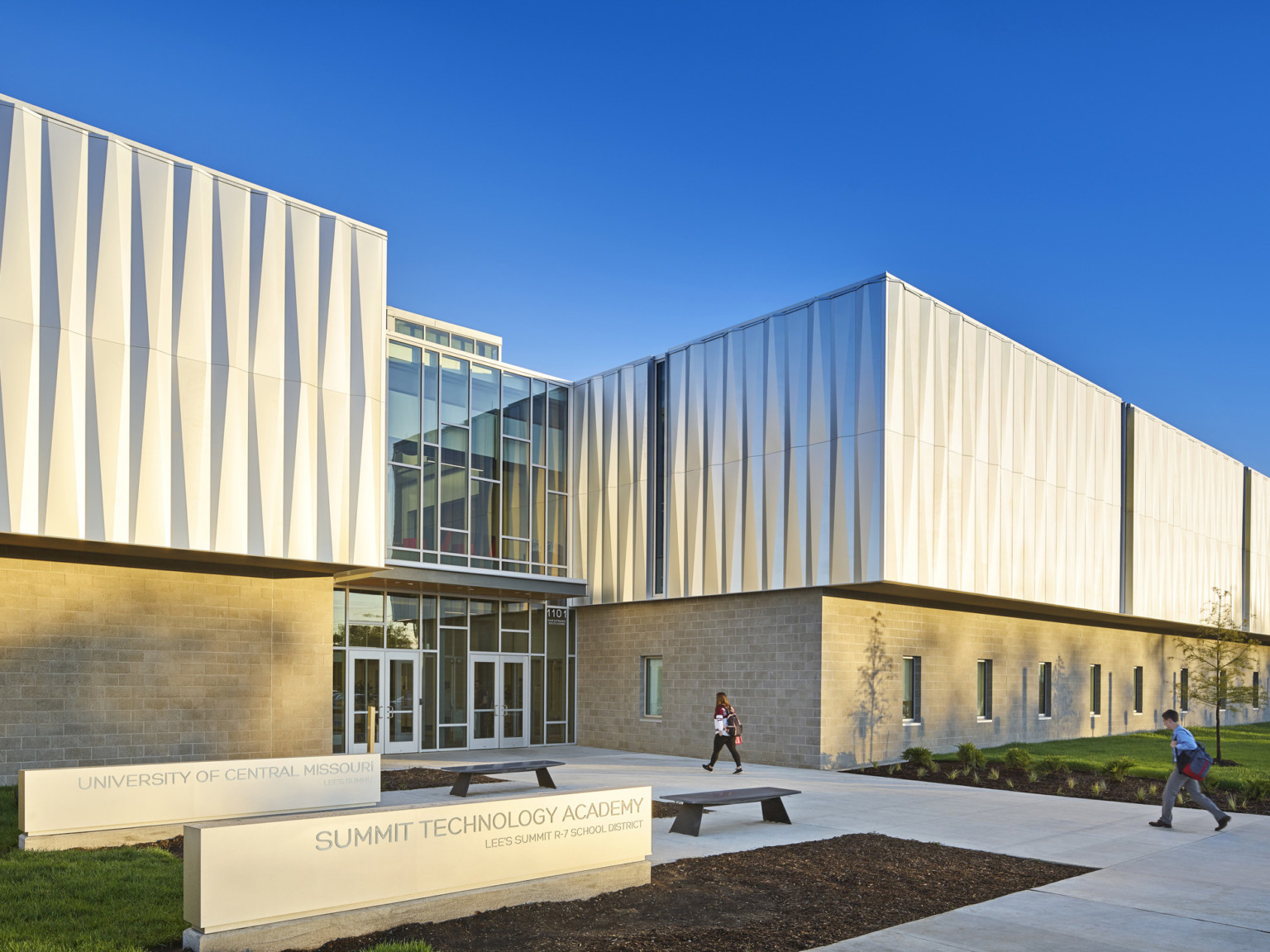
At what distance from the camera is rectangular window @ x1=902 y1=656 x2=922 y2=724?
77.8ft

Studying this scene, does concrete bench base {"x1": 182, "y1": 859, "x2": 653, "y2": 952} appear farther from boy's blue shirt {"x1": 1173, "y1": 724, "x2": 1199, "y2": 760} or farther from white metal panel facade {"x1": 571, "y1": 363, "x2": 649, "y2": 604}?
white metal panel facade {"x1": 571, "y1": 363, "x2": 649, "y2": 604}

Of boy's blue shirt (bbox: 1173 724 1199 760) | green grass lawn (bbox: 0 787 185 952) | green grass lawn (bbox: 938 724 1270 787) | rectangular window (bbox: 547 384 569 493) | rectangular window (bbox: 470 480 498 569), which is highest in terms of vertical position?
rectangular window (bbox: 547 384 569 493)

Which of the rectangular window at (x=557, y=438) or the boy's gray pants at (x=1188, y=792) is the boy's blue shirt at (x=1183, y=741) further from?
the rectangular window at (x=557, y=438)

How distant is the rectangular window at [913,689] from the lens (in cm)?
2372

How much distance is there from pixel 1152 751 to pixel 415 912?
23.6 meters

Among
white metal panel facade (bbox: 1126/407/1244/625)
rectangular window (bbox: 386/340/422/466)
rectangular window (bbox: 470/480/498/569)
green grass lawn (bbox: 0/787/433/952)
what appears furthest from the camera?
white metal panel facade (bbox: 1126/407/1244/625)

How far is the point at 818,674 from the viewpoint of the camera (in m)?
21.2

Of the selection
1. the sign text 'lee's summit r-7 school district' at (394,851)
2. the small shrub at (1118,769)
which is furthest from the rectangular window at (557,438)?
the sign text 'lee's summit r-7 school district' at (394,851)

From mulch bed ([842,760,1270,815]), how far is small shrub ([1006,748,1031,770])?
12 centimetres

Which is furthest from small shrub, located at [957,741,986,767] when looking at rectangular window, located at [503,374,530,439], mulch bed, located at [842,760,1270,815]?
rectangular window, located at [503,374,530,439]

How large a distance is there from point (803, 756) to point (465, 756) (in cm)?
777

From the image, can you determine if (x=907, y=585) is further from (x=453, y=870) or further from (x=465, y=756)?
(x=453, y=870)

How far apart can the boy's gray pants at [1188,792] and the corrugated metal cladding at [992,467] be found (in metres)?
7.41

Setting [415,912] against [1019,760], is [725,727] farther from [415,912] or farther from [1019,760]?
[415,912]
